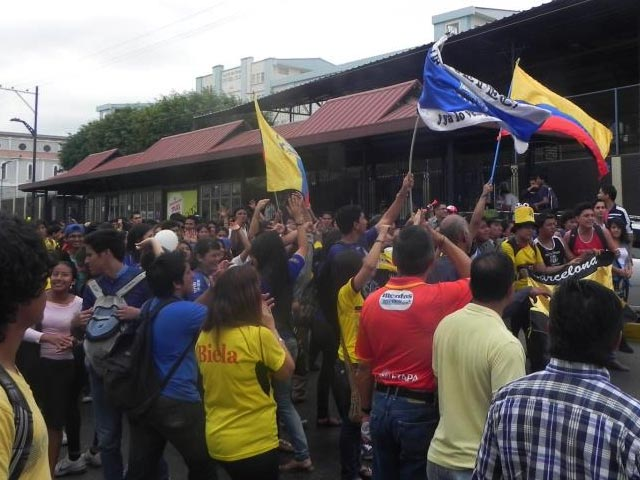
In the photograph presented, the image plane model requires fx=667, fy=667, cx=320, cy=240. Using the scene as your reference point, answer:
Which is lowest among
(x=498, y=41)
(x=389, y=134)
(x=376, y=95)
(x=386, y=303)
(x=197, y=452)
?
(x=197, y=452)

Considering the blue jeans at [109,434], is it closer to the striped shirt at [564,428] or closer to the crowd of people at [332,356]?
the crowd of people at [332,356]

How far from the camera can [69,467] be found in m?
5.28

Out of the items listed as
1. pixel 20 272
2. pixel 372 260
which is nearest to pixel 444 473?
pixel 372 260

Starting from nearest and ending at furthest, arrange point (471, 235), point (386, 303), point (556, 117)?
point (386, 303) → point (471, 235) → point (556, 117)

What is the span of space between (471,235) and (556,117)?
154 inches

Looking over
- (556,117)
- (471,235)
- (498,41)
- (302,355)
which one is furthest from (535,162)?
(471,235)

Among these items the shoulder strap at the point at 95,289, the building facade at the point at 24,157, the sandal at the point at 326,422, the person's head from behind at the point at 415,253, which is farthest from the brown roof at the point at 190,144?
the building facade at the point at 24,157

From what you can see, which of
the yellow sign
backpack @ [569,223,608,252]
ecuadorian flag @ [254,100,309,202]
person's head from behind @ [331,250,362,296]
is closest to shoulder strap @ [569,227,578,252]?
backpack @ [569,223,608,252]

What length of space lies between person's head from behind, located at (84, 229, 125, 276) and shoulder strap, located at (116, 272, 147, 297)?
7.6 inches

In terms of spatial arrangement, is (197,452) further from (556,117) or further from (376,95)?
(376,95)

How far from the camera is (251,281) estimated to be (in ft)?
11.4

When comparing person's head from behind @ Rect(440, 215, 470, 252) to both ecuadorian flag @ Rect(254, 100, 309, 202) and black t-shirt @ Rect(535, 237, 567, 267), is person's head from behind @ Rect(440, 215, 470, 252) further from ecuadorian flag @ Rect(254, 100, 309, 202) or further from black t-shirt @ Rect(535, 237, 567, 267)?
ecuadorian flag @ Rect(254, 100, 309, 202)

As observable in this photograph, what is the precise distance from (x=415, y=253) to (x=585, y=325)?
1.49 metres

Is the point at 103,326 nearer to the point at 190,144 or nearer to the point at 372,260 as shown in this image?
the point at 372,260
